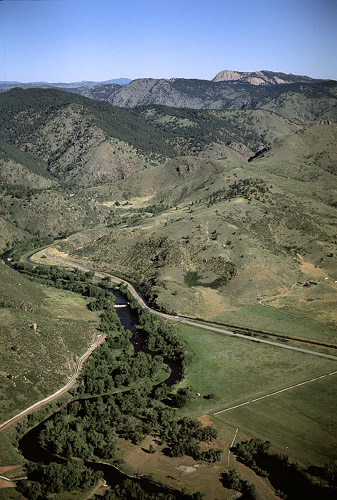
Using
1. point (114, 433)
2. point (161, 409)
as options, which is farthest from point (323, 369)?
point (114, 433)

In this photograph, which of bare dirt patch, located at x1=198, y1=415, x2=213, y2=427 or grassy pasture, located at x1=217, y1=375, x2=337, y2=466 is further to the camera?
bare dirt patch, located at x1=198, y1=415, x2=213, y2=427

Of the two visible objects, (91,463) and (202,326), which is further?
(202,326)

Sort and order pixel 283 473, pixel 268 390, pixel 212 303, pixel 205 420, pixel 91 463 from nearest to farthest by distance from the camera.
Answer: pixel 283 473 → pixel 91 463 → pixel 205 420 → pixel 268 390 → pixel 212 303

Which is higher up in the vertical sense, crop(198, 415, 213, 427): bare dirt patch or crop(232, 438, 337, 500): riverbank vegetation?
crop(232, 438, 337, 500): riverbank vegetation

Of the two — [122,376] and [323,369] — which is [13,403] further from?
[323,369]

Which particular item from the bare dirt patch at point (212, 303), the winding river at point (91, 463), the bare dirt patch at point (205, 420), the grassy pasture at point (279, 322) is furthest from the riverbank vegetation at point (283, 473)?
the bare dirt patch at point (212, 303)

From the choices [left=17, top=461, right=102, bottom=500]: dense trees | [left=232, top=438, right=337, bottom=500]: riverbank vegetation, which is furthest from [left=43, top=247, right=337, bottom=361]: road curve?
[left=17, top=461, right=102, bottom=500]: dense trees

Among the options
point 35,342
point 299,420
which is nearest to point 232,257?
point 35,342

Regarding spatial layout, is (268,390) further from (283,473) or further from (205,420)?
(283,473)

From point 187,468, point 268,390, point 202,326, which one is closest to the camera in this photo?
point 187,468

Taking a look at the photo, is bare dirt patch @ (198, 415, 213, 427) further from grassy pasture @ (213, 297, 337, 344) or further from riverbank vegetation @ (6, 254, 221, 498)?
grassy pasture @ (213, 297, 337, 344)
